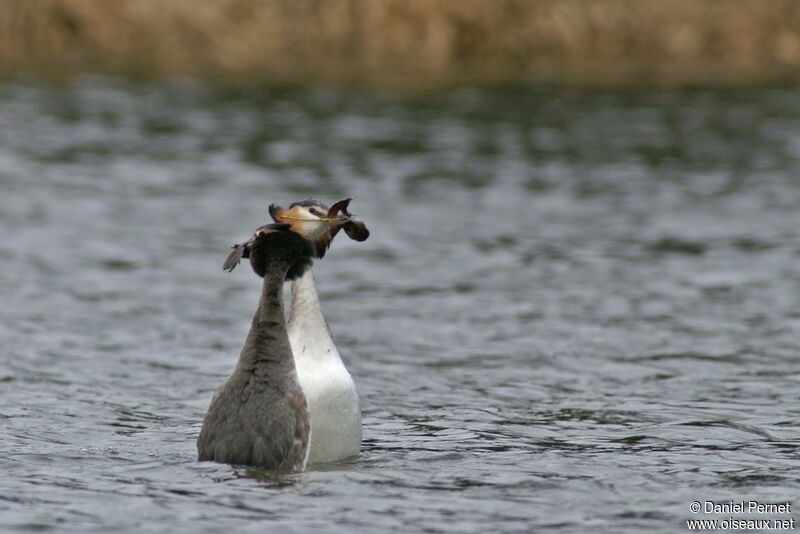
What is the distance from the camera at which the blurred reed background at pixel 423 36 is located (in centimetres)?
3120

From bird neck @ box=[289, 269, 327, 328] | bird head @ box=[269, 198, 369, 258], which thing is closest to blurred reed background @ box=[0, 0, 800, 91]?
bird head @ box=[269, 198, 369, 258]

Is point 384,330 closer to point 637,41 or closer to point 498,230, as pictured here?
point 498,230

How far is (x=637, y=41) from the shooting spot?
105 feet

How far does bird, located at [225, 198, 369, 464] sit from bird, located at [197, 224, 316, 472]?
13 centimetres

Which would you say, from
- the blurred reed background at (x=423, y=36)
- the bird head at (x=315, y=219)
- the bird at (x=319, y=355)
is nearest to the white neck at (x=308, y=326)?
the bird at (x=319, y=355)

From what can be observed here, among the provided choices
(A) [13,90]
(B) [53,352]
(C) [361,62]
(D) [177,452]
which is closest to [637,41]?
(C) [361,62]

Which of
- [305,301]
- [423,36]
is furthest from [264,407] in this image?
[423,36]

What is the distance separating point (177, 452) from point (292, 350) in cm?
121

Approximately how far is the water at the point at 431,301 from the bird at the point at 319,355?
0.75 ft

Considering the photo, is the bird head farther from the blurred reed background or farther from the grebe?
the blurred reed background

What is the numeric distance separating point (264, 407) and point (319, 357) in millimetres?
504

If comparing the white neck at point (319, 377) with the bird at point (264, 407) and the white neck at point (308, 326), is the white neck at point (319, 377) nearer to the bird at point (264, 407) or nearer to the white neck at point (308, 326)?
the white neck at point (308, 326)

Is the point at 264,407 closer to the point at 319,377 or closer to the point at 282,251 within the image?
the point at 319,377

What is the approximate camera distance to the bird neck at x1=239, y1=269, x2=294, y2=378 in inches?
367
